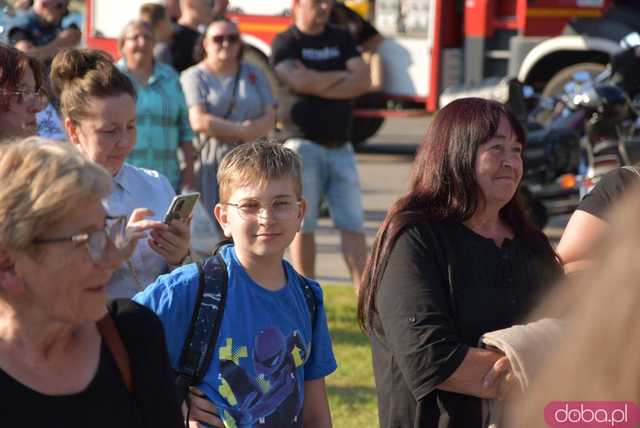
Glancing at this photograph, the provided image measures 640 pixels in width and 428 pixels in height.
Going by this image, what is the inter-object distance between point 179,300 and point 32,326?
0.85m

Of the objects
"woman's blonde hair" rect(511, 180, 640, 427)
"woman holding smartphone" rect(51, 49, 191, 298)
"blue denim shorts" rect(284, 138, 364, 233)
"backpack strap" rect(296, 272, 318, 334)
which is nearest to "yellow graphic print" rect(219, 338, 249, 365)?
"backpack strap" rect(296, 272, 318, 334)

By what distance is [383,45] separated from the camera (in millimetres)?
14609

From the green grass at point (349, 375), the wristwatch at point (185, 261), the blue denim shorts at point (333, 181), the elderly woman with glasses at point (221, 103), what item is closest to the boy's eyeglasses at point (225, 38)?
the elderly woman with glasses at point (221, 103)

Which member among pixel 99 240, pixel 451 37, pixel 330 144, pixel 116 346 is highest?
pixel 99 240

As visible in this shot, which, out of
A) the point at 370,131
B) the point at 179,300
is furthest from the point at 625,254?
the point at 370,131

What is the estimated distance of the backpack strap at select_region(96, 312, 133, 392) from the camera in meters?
2.52

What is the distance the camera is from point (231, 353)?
3379 millimetres

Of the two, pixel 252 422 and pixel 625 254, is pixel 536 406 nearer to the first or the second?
pixel 625 254

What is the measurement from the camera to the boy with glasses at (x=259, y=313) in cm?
338

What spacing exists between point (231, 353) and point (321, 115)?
489 cm

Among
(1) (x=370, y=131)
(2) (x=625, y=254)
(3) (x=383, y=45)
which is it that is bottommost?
(1) (x=370, y=131)
